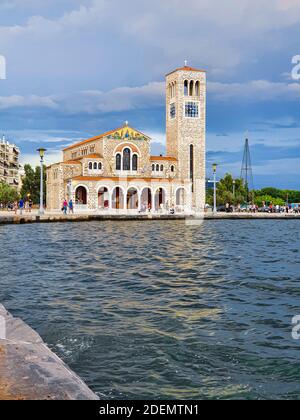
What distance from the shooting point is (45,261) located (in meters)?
16.6

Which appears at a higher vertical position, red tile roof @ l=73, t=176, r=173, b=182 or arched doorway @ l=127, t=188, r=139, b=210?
red tile roof @ l=73, t=176, r=173, b=182

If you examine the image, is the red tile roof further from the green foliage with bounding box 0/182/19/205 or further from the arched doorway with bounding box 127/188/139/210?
the green foliage with bounding box 0/182/19/205

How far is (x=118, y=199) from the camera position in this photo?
61656mm

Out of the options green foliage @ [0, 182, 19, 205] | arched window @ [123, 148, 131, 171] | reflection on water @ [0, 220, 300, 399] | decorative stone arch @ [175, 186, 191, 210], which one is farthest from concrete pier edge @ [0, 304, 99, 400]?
green foliage @ [0, 182, 19, 205]

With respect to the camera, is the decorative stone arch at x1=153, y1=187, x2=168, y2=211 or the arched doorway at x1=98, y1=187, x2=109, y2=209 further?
the decorative stone arch at x1=153, y1=187, x2=168, y2=211

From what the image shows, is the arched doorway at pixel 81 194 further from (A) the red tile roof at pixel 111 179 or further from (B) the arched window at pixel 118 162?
(B) the arched window at pixel 118 162

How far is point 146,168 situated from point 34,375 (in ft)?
192

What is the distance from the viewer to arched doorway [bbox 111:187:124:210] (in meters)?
61.3

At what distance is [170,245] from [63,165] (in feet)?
135

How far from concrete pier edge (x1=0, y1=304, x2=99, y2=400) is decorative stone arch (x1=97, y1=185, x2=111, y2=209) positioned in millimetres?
53640

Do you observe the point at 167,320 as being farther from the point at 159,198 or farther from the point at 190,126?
the point at 190,126

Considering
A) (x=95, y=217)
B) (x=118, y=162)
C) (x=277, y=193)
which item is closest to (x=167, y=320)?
(x=95, y=217)
